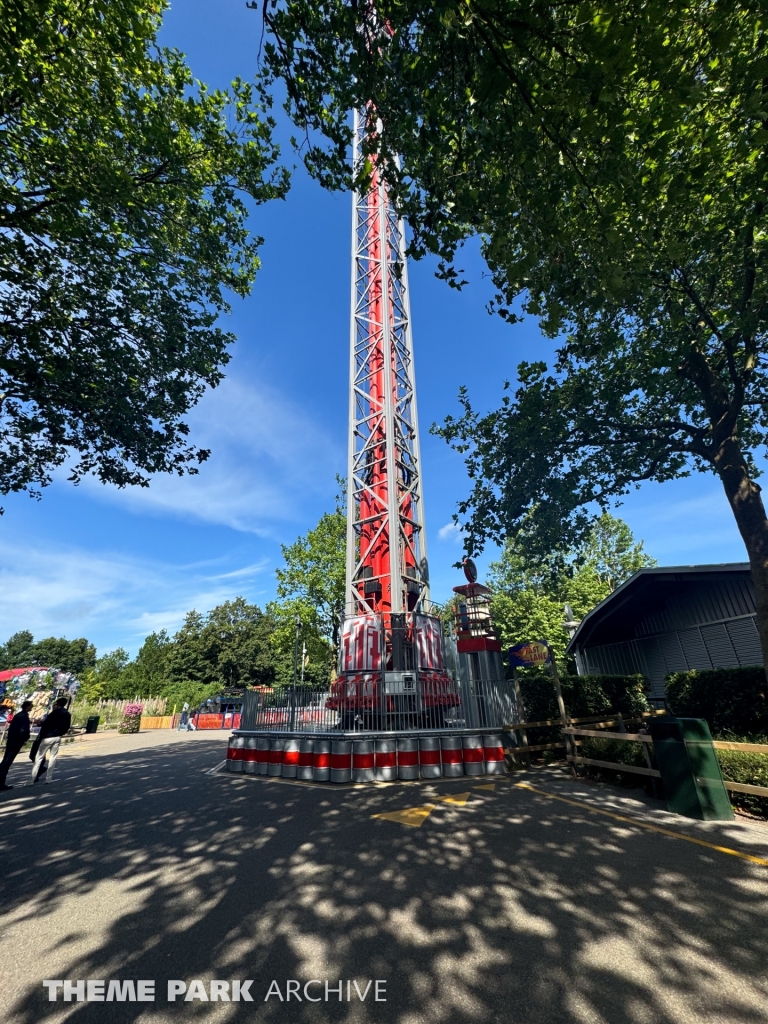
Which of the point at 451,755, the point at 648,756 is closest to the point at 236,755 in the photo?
the point at 451,755

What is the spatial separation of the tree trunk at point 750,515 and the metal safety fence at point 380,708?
6.08 m

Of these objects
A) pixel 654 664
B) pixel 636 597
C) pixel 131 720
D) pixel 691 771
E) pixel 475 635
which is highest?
pixel 636 597

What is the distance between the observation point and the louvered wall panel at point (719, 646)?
14016mm

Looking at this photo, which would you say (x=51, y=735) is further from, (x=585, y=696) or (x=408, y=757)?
(x=585, y=696)

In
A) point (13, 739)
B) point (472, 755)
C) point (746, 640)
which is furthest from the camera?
point (746, 640)

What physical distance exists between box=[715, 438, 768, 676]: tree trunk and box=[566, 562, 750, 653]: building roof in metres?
1.97

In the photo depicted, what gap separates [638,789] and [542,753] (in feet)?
13.6

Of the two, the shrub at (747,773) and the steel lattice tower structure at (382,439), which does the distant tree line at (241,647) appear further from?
the shrub at (747,773)

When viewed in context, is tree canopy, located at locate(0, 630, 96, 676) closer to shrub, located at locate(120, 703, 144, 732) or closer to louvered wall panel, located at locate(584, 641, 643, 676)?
shrub, located at locate(120, 703, 144, 732)

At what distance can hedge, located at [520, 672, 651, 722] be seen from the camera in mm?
13156

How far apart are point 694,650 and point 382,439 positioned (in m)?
13.9

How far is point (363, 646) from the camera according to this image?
11.6 metres

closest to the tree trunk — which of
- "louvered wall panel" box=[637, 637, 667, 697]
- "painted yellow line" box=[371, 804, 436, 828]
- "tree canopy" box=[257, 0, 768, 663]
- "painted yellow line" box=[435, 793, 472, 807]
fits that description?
"tree canopy" box=[257, 0, 768, 663]

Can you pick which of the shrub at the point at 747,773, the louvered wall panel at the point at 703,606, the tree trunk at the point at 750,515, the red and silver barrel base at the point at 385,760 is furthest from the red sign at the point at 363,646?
the louvered wall panel at the point at 703,606
